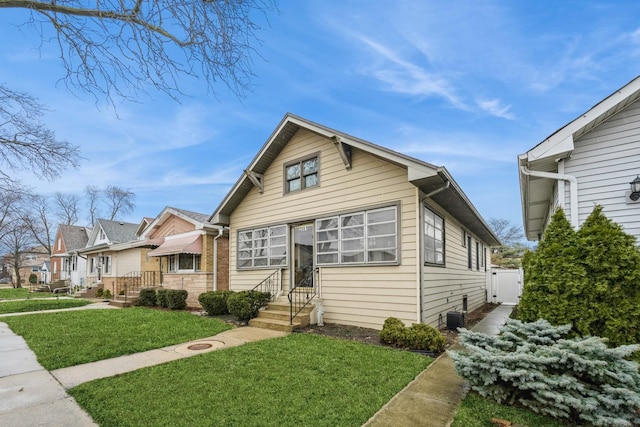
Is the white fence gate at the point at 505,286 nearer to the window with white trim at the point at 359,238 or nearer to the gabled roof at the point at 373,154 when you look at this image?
the gabled roof at the point at 373,154

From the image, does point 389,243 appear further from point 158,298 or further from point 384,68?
point 158,298

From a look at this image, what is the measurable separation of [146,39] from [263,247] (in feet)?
25.2

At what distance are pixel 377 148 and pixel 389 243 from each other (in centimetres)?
232

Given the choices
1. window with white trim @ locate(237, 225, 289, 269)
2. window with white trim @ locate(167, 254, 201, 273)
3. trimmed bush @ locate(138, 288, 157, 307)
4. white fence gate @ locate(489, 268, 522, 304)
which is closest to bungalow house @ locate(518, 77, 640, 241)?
window with white trim @ locate(237, 225, 289, 269)

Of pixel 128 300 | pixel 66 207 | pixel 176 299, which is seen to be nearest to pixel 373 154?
pixel 176 299

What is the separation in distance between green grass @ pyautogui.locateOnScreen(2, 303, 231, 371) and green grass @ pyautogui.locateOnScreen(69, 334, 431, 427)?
69.6 inches

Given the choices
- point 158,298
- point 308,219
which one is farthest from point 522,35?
point 158,298

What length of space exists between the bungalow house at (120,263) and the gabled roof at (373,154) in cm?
739

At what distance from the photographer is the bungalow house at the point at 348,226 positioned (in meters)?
7.63

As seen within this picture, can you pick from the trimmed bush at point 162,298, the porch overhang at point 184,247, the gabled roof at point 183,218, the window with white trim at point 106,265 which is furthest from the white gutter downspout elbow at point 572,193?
the window with white trim at point 106,265

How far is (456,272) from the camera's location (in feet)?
36.5

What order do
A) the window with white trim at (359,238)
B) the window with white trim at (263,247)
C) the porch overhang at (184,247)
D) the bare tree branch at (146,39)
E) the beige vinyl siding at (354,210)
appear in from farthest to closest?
1. the porch overhang at (184,247)
2. the window with white trim at (263,247)
3. the window with white trim at (359,238)
4. the beige vinyl siding at (354,210)
5. the bare tree branch at (146,39)

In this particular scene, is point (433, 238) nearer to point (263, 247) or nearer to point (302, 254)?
point (302, 254)

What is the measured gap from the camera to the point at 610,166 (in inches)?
228
